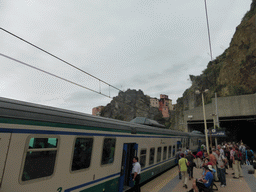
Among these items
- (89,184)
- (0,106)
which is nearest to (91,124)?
(89,184)

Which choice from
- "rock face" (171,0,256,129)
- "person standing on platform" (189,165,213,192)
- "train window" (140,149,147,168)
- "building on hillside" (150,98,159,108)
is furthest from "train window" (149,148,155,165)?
"building on hillside" (150,98,159,108)

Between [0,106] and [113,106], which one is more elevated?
[113,106]

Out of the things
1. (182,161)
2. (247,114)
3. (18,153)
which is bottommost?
(182,161)

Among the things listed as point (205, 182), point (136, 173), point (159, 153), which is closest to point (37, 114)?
point (136, 173)

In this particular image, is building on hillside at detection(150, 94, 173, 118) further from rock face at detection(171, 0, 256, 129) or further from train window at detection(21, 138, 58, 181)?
train window at detection(21, 138, 58, 181)

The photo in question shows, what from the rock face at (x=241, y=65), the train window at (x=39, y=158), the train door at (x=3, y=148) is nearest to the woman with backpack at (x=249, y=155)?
the train window at (x=39, y=158)

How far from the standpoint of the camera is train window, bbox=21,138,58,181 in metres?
3.71

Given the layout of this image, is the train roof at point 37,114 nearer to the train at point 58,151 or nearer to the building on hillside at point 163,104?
the train at point 58,151

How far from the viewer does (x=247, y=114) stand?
95.3 ft

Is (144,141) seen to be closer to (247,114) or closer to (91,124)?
(91,124)

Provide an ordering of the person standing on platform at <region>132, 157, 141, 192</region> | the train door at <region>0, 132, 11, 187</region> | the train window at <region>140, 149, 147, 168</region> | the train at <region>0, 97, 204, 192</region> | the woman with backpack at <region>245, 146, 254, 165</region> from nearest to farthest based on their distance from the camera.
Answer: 1. the train door at <region>0, 132, 11, 187</region>
2. the train at <region>0, 97, 204, 192</region>
3. the person standing on platform at <region>132, 157, 141, 192</region>
4. the train window at <region>140, 149, 147, 168</region>
5. the woman with backpack at <region>245, 146, 254, 165</region>

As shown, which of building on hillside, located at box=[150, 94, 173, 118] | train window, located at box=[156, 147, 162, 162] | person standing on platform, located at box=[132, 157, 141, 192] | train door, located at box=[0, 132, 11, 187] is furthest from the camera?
building on hillside, located at box=[150, 94, 173, 118]

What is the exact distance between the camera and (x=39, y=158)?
3.96 meters

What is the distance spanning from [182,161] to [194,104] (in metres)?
60.8
